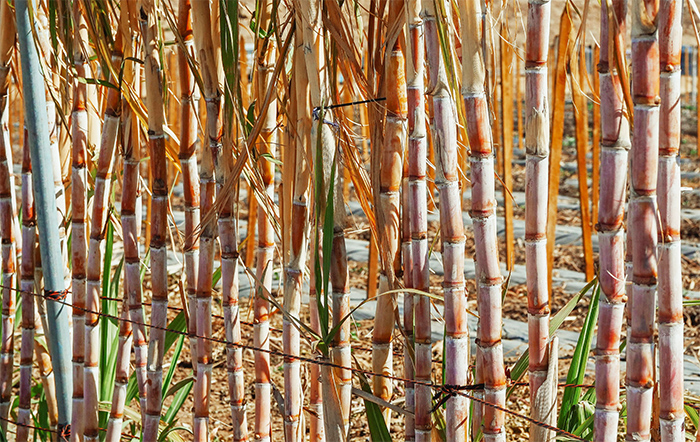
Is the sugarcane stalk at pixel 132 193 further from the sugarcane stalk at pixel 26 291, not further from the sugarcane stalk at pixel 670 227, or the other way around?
the sugarcane stalk at pixel 670 227

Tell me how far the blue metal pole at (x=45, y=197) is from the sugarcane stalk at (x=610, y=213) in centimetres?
79

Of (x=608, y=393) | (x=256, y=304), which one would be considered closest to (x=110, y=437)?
(x=256, y=304)

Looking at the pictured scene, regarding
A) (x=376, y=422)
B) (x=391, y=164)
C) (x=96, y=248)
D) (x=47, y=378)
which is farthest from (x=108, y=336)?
(x=391, y=164)

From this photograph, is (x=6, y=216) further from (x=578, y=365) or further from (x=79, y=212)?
(x=578, y=365)

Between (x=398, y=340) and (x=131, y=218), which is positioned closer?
(x=131, y=218)

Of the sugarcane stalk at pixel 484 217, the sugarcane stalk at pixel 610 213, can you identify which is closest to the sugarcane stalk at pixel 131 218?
the sugarcane stalk at pixel 484 217

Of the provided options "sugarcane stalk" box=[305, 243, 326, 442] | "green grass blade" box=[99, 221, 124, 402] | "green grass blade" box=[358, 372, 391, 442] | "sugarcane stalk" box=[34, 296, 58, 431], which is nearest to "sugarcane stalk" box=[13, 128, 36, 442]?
"sugarcane stalk" box=[34, 296, 58, 431]

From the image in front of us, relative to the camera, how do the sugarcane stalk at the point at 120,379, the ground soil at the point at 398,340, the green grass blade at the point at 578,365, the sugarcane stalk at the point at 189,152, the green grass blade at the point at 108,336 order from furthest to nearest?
the ground soil at the point at 398,340 < the green grass blade at the point at 108,336 < the sugarcane stalk at the point at 120,379 < the green grass blade at the point at 578,365 < the sugarcane stalk at the point at 189,152

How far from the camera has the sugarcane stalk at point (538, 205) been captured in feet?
2.34

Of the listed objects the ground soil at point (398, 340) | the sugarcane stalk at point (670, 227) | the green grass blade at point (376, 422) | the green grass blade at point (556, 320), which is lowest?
the ground soil at point (398, 340)

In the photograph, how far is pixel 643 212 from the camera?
0.67 meters

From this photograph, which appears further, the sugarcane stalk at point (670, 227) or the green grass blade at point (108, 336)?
the green grass blade at point (108, 336)

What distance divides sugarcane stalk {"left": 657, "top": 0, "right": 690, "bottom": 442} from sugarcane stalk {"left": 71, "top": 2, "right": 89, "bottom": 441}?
30.3 inches

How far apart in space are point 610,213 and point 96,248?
31.2 inches
